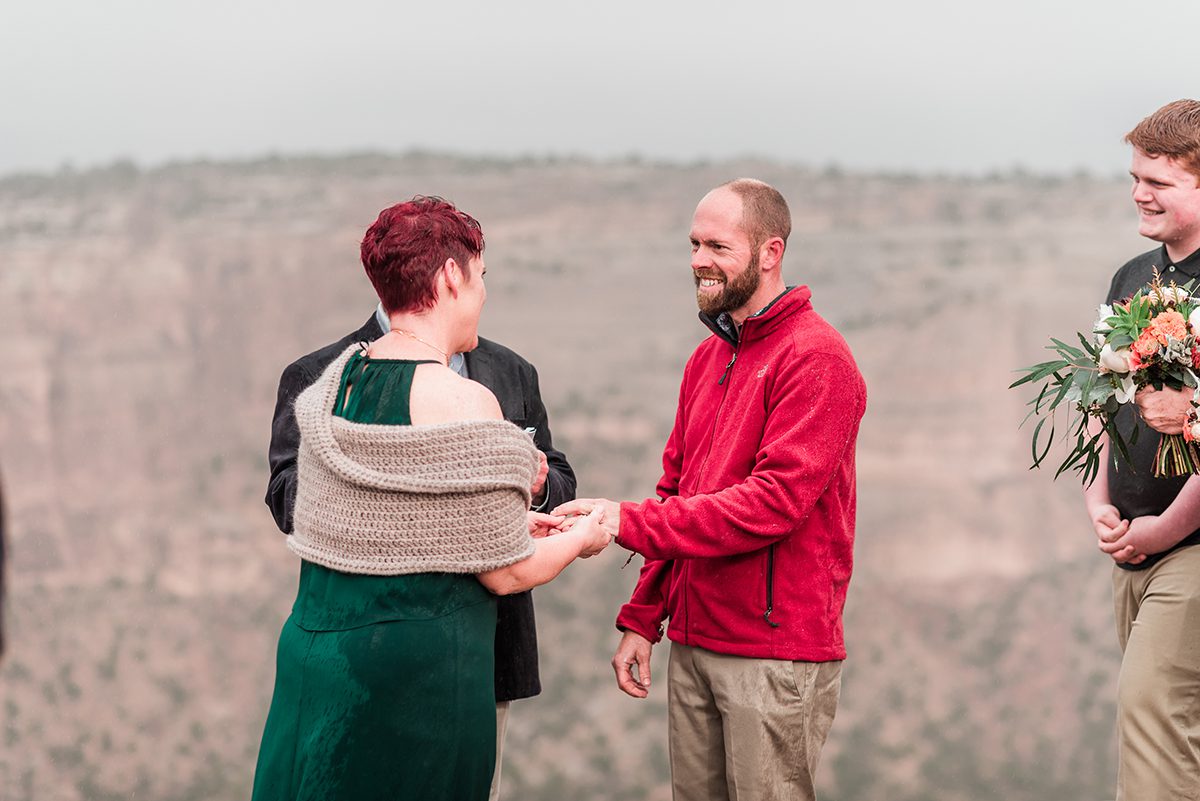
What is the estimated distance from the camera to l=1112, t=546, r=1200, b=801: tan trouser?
3045 millimetres

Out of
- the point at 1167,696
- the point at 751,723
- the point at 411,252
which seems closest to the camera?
the point at 411,252

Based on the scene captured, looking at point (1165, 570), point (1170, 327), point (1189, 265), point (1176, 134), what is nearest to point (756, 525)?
point (1170, 327)

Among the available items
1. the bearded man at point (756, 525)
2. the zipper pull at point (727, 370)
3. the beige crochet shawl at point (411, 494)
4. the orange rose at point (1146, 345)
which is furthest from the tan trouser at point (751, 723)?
the orange rose at point (1146, 345)

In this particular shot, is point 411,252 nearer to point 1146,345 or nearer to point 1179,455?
point 1146,345

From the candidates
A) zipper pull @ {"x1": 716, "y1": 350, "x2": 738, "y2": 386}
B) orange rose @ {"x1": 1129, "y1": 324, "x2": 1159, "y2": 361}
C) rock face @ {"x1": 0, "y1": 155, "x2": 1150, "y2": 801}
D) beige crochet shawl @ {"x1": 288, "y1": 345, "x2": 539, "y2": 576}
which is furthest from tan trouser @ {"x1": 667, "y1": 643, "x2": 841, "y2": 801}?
rock face @ {"x1": 0, "y1": 155, "x2": 1150, "y2": 801}

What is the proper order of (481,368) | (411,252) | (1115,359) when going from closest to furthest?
(411,252) < (1115,359) < (481,368)

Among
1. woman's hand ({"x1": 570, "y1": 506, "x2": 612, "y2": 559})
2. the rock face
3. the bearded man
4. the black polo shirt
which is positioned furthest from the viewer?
the rock face

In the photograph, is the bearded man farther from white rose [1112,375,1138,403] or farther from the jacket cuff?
white rose [1112,375,1138,403]

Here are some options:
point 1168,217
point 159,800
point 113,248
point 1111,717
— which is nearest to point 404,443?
point 1168,217

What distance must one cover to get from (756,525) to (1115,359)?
87cm

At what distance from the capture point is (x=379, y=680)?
229cm

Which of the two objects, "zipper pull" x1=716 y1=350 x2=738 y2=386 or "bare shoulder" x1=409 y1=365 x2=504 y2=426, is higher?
"zipper pull" x1=716 y1=350 x2=738 y2=386

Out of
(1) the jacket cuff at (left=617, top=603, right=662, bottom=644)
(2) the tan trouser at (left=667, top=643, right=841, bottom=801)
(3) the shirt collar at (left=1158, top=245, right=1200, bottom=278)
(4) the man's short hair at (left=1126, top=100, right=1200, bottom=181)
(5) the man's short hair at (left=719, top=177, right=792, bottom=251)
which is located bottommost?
(2) the tan trouser at (left=667, top=643, right=841, bottom=801)

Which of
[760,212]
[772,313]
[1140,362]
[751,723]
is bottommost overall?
[751,723]
